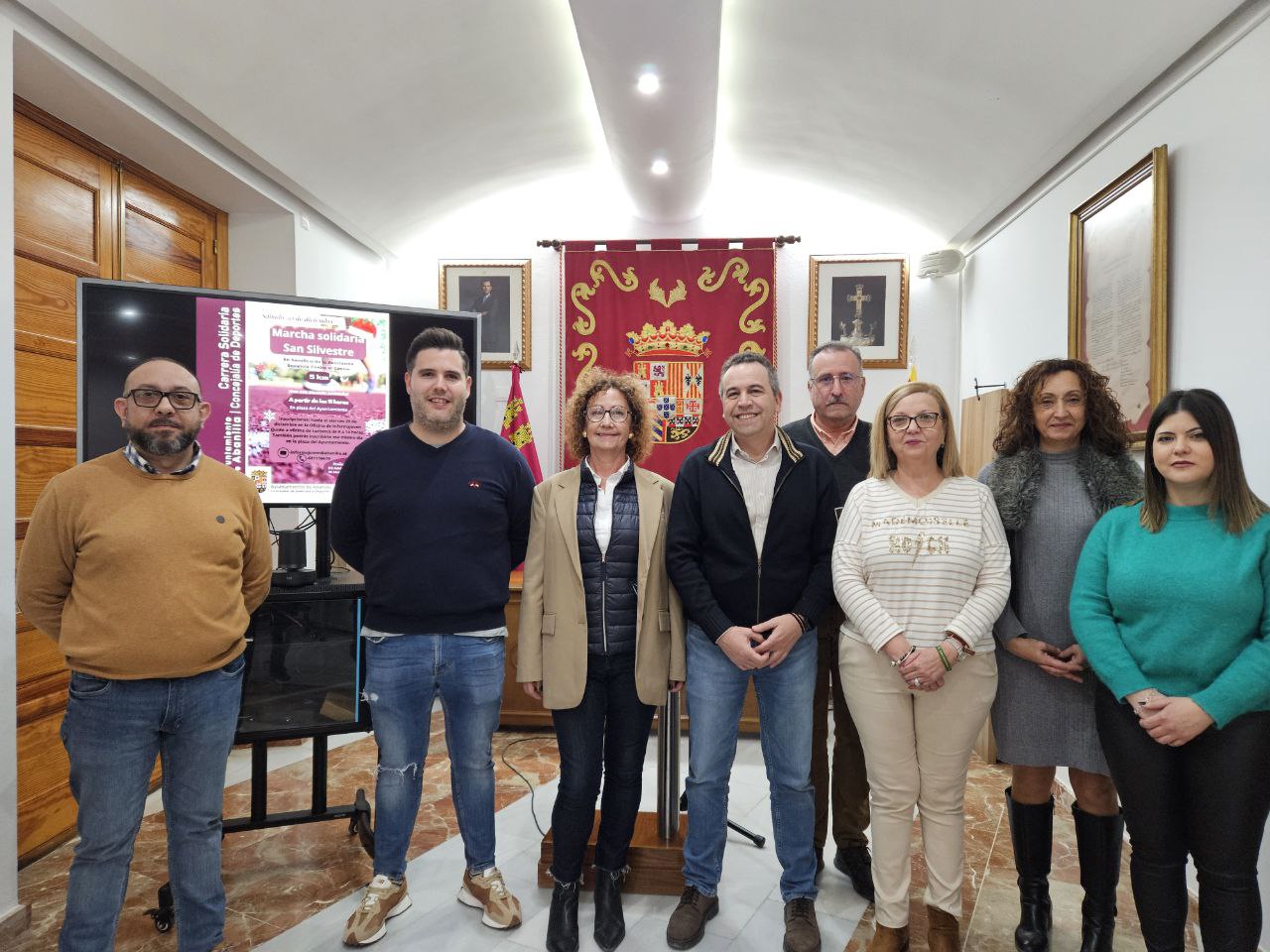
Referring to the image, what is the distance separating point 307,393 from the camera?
263 cm

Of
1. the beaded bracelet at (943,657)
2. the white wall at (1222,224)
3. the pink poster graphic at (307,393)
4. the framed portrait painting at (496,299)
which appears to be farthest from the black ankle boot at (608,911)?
the framed portrait painting at (496,299)

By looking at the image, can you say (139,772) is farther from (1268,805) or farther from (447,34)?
(447,34)

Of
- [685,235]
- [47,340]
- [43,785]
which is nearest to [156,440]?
[47,340]

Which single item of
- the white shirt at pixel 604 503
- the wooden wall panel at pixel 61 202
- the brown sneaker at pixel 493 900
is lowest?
the brown sneaker at pixel 493 900

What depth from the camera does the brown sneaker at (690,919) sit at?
1.99 meters

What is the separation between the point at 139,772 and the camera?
1712mm

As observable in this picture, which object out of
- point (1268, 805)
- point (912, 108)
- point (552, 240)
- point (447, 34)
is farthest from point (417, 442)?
point (552, 240)

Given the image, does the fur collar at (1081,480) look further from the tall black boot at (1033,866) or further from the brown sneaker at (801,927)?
the brown sneaker at (801,927)

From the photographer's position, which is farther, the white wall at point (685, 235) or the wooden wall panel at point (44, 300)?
the white wall at point (685, 235)

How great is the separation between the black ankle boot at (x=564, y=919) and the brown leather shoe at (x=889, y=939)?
78cm

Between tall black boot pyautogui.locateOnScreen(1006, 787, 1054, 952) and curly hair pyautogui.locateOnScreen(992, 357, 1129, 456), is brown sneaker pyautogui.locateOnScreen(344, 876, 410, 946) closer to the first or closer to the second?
tall black boot pyautogui.locateOnScreen(1006, 787, 1054, 952)

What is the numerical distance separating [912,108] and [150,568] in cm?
351

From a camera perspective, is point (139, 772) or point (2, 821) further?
point (2, 821)

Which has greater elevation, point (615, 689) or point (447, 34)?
point (447, 34)
